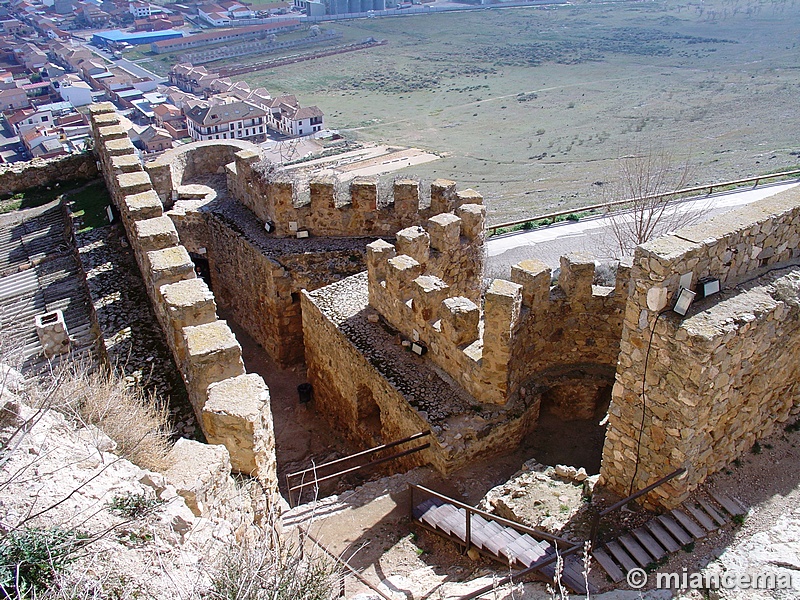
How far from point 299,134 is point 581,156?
93.9 feet

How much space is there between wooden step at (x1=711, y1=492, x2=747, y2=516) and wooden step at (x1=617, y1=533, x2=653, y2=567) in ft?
3.29

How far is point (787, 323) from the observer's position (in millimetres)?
6660

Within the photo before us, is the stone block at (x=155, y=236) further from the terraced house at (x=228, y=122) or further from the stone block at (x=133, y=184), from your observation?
the terraced house at (x=228, y=122)

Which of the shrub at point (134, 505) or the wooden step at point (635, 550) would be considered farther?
the wooden step at point (635, 550)

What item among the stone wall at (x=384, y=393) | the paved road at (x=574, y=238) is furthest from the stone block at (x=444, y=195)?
the paved road at (x=574, y=238)

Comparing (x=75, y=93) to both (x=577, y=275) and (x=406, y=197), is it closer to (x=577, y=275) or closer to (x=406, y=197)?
(x=406, y=197)

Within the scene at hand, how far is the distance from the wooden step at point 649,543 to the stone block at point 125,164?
9550 mm

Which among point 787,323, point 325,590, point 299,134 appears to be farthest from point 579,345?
point 299,134

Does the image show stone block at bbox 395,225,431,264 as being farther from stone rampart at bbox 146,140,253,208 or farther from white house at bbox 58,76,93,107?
white house at bbox 58,76,93,107

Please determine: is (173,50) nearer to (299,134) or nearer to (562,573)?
(299,134)

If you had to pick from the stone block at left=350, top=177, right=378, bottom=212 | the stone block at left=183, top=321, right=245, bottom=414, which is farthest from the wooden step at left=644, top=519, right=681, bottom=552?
the stone block at left=350, top=177, right=378, bottom=212

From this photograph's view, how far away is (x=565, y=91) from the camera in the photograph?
66.6 m

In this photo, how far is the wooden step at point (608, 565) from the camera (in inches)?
246

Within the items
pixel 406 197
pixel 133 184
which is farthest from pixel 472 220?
pixel 133 184
